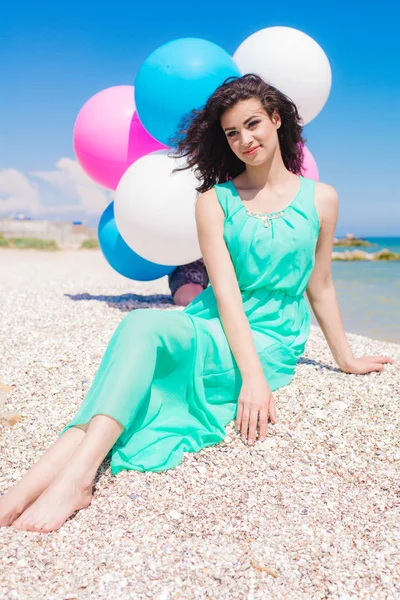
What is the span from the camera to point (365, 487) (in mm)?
2596

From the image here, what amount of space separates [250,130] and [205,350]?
1186 millimetres

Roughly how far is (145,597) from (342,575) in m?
0.73

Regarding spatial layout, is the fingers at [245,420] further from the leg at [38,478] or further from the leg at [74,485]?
the leg at [38,478]

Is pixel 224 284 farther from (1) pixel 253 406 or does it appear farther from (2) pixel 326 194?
(2) pixel 326 194

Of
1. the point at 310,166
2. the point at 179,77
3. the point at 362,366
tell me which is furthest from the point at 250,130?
the point at 310,166

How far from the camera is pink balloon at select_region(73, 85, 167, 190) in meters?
5.69

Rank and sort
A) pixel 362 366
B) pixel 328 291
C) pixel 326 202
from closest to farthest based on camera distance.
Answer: pixel 326 202 → pixel 328 291 → pixel 362 366

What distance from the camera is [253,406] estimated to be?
2674 millimetres

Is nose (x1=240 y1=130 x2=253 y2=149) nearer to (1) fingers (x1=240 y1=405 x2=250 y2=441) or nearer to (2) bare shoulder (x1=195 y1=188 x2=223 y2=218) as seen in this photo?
(2) bare shoulder (x1=195 y1=188 x2=223 y2=218)

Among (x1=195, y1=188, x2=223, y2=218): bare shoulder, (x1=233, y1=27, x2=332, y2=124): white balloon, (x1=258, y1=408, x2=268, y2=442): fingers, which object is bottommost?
(x1=258, y1=408, x2=268, y2=442): fingers

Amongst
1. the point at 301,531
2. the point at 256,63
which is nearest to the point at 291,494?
the point at 301,531

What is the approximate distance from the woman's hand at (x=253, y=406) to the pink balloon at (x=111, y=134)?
369 centimetres

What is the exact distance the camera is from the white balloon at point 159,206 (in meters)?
4.97

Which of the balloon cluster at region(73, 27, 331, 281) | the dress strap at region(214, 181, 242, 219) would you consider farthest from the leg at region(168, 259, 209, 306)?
the dress strap at region(214, 181, 242, 219)
